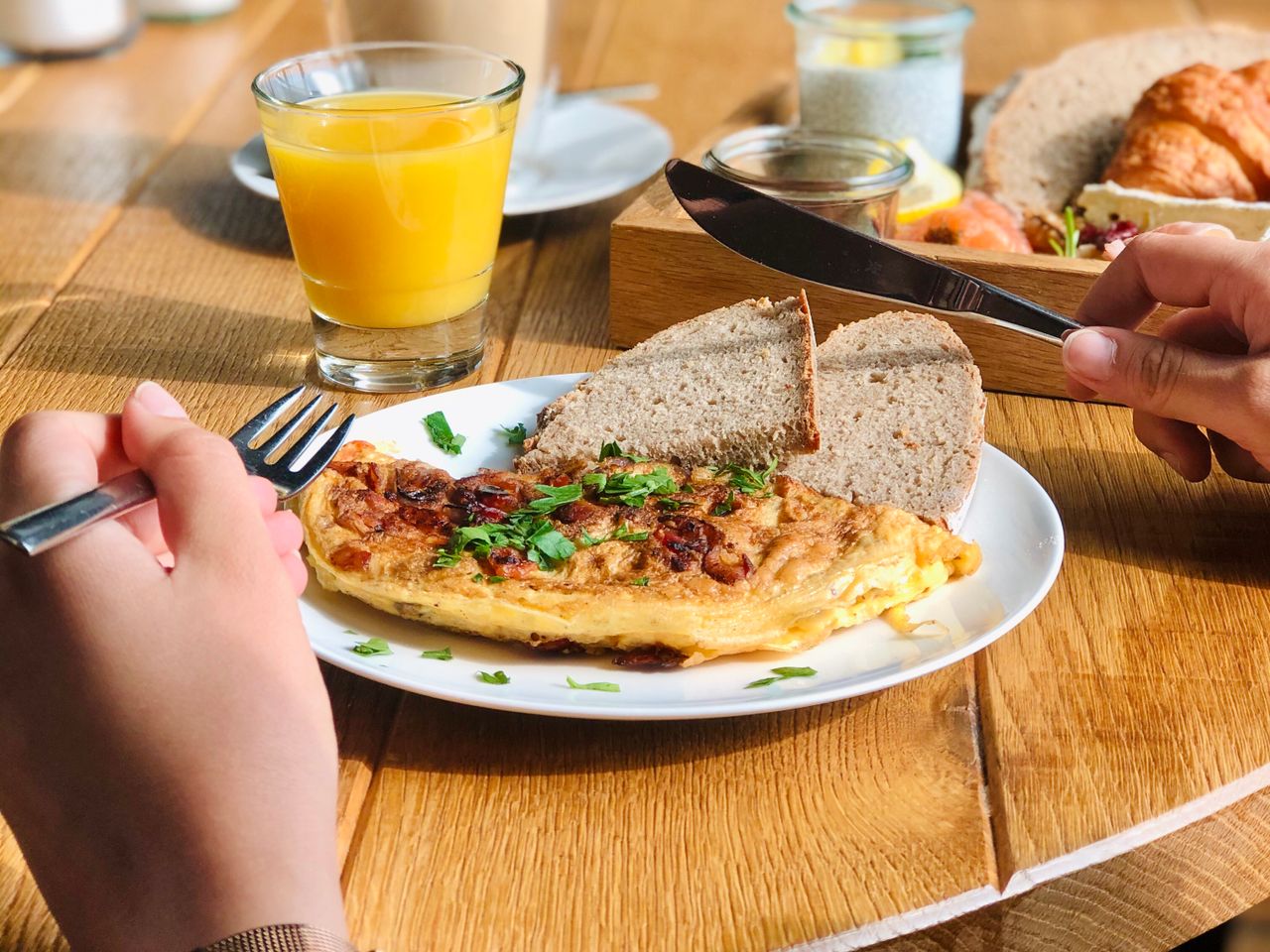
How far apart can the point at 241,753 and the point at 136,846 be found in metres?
0.10

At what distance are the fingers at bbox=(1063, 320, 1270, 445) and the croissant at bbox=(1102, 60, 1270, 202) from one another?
3.35ft

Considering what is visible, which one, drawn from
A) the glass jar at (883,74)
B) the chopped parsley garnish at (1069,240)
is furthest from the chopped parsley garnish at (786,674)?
the glass jar at (883,74)

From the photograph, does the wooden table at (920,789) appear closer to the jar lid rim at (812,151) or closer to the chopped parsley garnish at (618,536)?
the chopped parsley garnish at (618,536)

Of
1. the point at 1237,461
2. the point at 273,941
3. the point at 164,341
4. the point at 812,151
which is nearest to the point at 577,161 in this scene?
the point at 812,151

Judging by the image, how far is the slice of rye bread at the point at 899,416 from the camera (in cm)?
153

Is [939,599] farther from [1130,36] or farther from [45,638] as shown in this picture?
[1130,36]

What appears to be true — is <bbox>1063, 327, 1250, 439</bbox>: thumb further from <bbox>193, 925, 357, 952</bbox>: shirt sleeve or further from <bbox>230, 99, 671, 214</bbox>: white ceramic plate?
<bbox>230, 99, 671, 214</bbox>: white ceramic plate

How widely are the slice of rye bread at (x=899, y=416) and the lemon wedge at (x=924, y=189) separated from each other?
60cm

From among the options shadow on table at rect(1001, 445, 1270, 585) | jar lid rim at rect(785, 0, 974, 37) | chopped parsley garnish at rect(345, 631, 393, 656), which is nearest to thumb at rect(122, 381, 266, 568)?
chopped parsley garnish at rect(345, 631, 393, 656)

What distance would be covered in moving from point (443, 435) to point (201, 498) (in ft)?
2.07

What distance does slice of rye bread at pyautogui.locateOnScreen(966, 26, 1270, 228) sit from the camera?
2643 mm

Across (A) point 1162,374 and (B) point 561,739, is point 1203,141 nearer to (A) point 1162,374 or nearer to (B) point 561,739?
(A) point 1162,374

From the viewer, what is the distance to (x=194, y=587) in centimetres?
98

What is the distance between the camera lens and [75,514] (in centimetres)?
98
